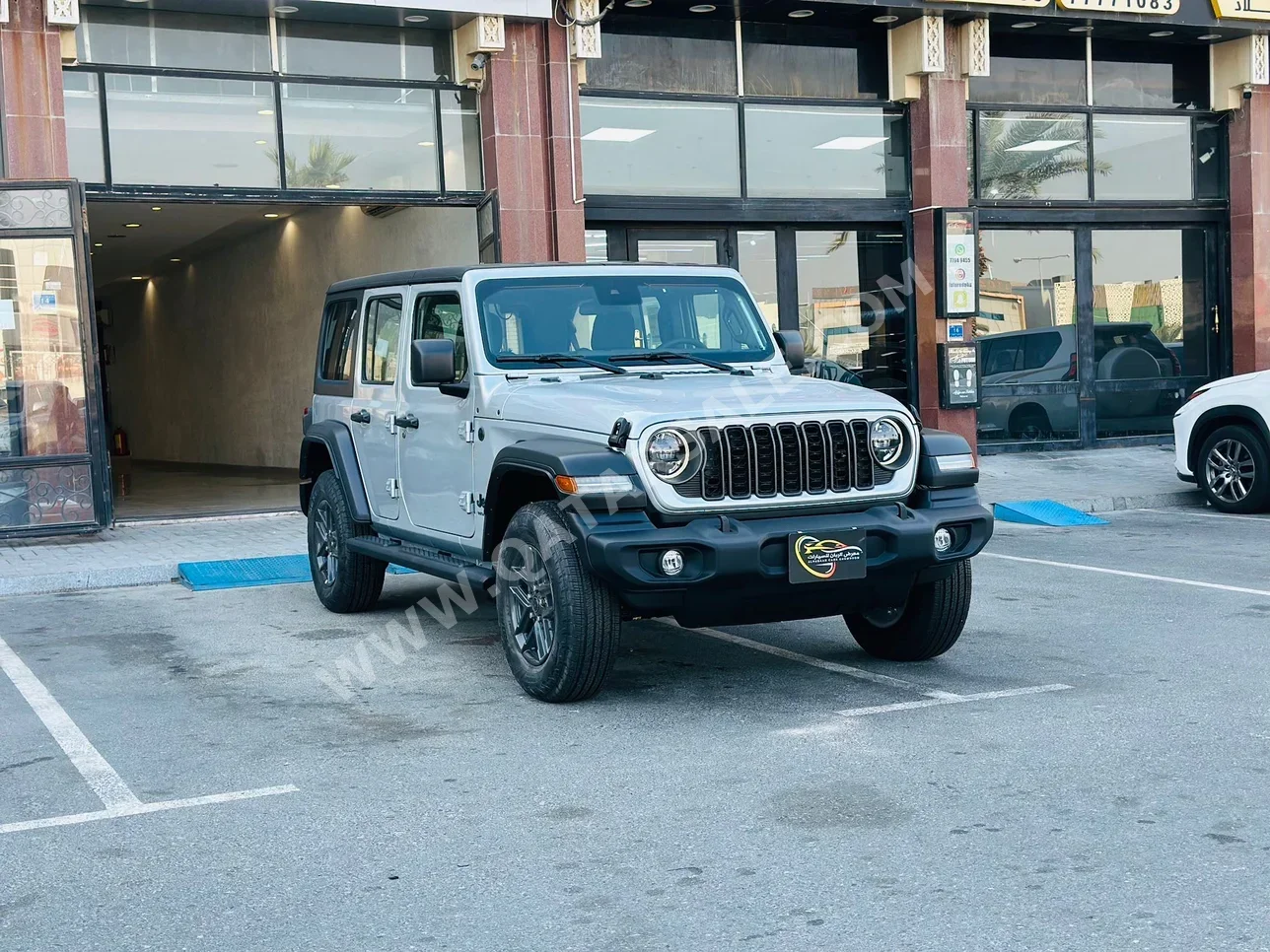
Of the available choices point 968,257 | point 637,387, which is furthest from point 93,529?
point 968,257

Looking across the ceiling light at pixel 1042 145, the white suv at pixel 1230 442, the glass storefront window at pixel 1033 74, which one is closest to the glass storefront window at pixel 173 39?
the glass storefront window at pixel 1033 74

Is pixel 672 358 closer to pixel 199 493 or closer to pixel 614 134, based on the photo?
pixel 614 134

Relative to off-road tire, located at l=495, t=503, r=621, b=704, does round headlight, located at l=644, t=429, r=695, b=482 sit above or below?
above

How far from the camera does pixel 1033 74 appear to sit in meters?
17.3

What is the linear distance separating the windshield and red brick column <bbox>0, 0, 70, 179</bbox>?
7132mm

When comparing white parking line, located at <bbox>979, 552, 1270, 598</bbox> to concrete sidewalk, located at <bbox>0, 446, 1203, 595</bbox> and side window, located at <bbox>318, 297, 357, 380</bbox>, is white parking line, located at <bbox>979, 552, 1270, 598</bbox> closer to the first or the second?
concrete sidewalk, located at <bbox>0, 446, 1203, 595</bbox>

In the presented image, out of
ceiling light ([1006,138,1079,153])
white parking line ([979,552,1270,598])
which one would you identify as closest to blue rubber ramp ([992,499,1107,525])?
white parking line ([979,552,1270,598])

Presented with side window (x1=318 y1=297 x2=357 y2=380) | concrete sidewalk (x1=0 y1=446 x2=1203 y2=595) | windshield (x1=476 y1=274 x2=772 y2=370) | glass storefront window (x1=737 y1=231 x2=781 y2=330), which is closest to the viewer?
windshield (x1=476 y1=274 x2=772 y2=370)

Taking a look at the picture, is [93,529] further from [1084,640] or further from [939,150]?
[939,150]

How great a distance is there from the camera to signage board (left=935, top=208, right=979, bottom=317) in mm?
16203

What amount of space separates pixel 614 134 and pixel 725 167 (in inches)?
51.1

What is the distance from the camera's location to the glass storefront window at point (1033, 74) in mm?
17141

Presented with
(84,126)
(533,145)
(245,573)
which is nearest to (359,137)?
(533,145)

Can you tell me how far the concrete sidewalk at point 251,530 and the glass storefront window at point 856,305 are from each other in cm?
Result: 167
